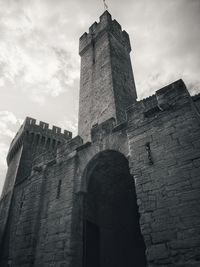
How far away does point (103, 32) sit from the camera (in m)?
11.7

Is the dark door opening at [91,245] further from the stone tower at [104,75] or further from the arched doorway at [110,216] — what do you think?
the stone tower at [104,75]

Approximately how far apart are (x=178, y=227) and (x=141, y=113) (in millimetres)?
2781

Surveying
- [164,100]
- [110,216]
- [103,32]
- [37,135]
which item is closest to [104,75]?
[103,32]

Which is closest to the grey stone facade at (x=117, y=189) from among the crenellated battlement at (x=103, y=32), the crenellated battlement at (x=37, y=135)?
the crenellated battlement at (x=103, y=32)

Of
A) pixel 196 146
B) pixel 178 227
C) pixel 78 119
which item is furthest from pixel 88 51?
pixel 178 227

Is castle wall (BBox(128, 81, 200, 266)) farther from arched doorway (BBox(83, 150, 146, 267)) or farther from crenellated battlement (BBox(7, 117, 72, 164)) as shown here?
crenellated battlement (BBox(7, 117, 72, 164))

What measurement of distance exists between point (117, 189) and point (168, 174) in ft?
12.1

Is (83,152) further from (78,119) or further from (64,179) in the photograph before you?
(78,119)

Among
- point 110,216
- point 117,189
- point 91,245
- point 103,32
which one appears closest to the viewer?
point 91,245

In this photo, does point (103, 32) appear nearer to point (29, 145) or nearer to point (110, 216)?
point (29, 145)

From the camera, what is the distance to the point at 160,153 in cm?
455

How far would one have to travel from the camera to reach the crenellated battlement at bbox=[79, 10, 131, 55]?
1185 cm

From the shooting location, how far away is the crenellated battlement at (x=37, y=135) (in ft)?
47.1

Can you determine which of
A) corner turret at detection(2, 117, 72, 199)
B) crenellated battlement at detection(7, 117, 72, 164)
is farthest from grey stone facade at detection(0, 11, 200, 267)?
crenellated battlement at detection(7, 117, 72, 164)
